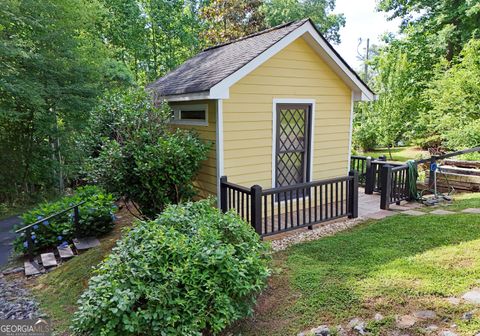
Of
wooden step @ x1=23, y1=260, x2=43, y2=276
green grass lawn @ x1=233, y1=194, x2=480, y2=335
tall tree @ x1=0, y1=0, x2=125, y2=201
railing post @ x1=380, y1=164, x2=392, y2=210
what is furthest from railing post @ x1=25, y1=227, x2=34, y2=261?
railing post @ x1=380, y1=164, x2=392, y2=210

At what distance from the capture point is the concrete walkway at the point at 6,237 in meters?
6.26

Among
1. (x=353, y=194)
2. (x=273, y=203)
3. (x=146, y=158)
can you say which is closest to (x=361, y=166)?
(x=353, y=194)

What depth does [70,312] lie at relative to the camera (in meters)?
4.08

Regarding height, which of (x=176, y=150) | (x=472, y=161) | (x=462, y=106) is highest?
(x=462, y=106)

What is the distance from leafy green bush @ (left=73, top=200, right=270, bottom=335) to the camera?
2.57 meters

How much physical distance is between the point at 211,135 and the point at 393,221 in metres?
3.50

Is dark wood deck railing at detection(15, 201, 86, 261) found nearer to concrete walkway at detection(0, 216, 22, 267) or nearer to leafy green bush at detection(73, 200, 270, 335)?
concrete walkway at detection(0, 216, 22, 267)

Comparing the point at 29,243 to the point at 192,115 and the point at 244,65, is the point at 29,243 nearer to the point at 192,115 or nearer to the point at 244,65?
the point at 192,115

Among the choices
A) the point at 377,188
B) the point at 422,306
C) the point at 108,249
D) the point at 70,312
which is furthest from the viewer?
the point at 377,188

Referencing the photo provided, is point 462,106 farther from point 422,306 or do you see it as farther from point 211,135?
point 422,306

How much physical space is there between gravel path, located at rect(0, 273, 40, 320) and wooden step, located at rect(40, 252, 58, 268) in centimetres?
45

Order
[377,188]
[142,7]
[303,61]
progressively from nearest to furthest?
[303,61]
[377,188]
[142,7]

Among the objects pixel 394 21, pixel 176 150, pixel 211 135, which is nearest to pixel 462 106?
pixel 394 21

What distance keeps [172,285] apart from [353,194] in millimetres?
4252
